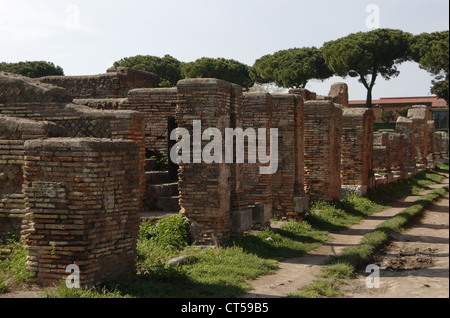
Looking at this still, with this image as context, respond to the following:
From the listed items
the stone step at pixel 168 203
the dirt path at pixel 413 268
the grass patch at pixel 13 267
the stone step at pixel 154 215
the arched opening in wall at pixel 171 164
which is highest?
the arched opening in wall at pixel 171 164

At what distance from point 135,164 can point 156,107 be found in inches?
197

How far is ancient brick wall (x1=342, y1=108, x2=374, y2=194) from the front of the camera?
59.7 feet

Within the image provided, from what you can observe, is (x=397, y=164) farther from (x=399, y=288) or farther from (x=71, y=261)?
(x=71, y=261)

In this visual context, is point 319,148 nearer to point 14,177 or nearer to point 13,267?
point 14,177

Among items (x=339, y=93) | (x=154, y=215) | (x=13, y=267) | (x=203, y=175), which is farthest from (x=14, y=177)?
(x=339, y=93)

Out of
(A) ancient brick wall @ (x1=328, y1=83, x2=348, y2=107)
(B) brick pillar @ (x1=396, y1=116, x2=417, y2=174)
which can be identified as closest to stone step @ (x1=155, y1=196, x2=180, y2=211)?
(A) ancient brick wall @ (x1=328, y1=83, x2=348, y2=107)

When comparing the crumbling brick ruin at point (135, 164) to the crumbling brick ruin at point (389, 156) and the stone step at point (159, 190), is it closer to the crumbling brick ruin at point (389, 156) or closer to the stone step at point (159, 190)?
the stone step at point (159, 190)

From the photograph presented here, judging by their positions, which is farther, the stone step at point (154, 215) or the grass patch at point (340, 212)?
the grass patch at point (340, 212)

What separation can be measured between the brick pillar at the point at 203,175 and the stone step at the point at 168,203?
1.02 m

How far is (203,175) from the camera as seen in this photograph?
9.77 meters

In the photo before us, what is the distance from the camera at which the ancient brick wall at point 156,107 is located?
12.1m

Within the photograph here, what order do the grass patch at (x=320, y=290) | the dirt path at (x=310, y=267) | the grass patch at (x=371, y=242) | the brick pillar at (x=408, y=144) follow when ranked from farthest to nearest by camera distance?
the brick pillar at (x=408, y=144) → the grass patch at (x=371, y=242) → the dirt path at (x=310, y=267) → the grass patch at (x=320, y=290)

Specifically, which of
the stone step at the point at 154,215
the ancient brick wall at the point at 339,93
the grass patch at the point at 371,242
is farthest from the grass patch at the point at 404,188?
the stone step at the point at 154,215

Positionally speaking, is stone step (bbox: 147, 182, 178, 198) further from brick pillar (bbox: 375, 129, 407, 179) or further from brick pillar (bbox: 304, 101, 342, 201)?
brick pillar (bbox: 375, 129, 407, 179)
